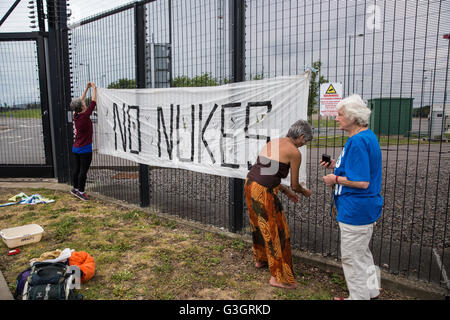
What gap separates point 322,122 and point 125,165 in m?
5.29

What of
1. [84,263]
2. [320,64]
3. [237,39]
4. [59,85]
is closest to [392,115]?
[320,64]

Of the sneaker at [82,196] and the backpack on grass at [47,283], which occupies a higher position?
the backpack on grass at [47,283]

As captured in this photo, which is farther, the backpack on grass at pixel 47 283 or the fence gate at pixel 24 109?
the fence gate at pixel 24 109

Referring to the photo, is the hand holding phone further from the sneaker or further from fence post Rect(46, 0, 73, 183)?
fence post Rect(46, 0, 73, 183)

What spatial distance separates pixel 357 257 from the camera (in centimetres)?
280

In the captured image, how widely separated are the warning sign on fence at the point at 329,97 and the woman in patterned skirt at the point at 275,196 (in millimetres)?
470

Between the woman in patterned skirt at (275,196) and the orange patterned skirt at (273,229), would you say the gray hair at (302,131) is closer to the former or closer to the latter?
the woman in patterned skirt at (275,196)

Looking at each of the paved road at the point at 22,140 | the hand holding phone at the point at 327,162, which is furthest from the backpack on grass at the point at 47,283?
the paved road at the point at 22,140

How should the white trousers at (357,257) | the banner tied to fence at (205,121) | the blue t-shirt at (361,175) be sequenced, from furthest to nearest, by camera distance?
the banner tied to fence at (205,121), the white trousers at (357,257), the blue t-shirt at (361,175)

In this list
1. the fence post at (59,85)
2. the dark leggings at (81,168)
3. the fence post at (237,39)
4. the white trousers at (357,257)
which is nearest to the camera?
the white trousers at (357,257)

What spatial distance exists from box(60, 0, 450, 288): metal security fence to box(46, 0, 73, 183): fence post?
1326 mm

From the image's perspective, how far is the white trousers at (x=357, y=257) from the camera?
276 cm

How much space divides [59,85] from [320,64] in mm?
6270

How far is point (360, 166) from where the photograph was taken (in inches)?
103
